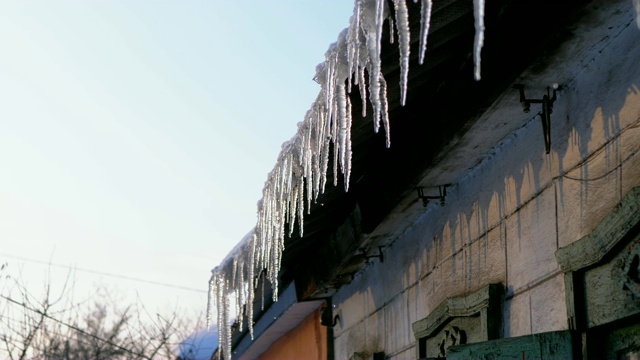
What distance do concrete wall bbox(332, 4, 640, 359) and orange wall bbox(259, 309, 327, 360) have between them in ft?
11.4

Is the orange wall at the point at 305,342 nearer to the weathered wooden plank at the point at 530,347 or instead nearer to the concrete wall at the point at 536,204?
the concrete wall at the point at 536,204

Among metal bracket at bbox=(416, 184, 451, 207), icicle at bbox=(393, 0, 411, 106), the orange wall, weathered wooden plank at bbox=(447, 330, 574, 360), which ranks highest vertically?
metal bracket at bbox=(416, 184, 451, 207)

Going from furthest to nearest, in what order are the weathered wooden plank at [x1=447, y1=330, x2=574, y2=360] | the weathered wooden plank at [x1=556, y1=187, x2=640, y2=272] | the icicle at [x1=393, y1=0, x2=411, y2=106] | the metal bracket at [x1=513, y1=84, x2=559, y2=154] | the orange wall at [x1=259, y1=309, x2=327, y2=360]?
the orange wall at [x1=259, y1=309, x2=327, y2=360]
the metal bracket at [x1=513, y1=84, x2=559, y2=154]
the weathered wooden plank at [x1=447, y1=330, x2=574, y2=360]
the weathered wooden plank at [x1=556, y1=187, x2=640, y2=272]
the icicle at [x1=393, y1=0, x2=411, y2=106]

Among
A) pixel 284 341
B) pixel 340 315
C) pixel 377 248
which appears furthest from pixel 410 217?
→ pixel 284 341

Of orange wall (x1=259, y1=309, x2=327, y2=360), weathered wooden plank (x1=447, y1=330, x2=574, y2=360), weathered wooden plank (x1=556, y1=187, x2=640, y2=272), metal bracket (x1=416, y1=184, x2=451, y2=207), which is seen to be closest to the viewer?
weathered wooden plank (x1=556, y1=187, x2=640, y2=272)

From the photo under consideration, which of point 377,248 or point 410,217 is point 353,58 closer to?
point 410,217

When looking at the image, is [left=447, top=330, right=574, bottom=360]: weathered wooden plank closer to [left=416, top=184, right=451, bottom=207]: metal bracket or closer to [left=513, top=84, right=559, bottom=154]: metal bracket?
[left=513, top=84, right=559, bottom=154]: metal bracket

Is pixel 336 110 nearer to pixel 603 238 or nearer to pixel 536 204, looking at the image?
pixel 536 204

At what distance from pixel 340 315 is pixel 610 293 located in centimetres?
626

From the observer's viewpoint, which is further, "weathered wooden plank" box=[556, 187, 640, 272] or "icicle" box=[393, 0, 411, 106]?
"weathered wooden plank" box=[556, 187, 640, 272]

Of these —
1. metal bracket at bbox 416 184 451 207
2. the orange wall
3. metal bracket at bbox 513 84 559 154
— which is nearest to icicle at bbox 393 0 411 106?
metal bracket at bbox 513 84 559 154

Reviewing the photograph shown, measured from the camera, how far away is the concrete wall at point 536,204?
3932mm

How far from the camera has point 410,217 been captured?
23.3 ft

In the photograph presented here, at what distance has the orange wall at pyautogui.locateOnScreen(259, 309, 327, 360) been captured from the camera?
10859 millimetres
